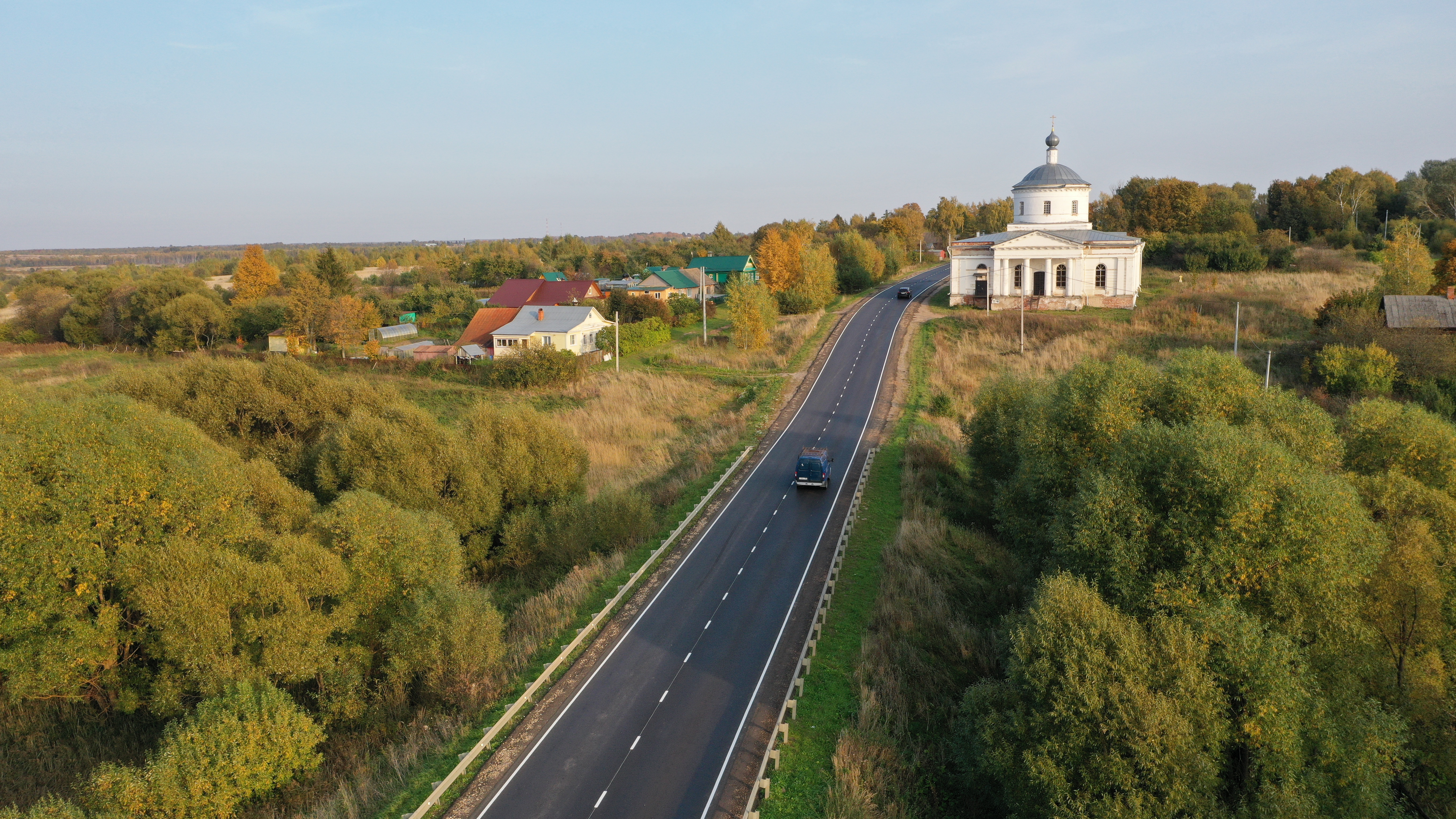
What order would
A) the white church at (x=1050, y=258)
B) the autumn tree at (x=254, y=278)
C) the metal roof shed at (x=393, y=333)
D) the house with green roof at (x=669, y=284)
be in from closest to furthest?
the white church at (x=1050, y=258) → the metal roof shed at (x=393, y=333) → the house with green roof at (x=669, y=284) → the autumn tree at (x=254, y=278)

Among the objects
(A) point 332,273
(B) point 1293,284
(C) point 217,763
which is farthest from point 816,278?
(C) point 217,763

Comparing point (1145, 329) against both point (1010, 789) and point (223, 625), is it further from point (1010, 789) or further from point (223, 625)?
point (223, 625)

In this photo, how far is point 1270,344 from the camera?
4575 centimetres

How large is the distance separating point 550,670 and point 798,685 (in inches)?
225

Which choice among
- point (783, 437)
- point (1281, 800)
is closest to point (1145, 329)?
point (783, 437)

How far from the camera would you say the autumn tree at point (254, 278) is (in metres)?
93.7

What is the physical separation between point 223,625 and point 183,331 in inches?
2640

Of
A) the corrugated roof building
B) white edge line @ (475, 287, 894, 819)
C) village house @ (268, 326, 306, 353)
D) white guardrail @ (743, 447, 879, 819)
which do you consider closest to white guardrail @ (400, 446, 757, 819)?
white edge line @ (475, 287, 894, 819)

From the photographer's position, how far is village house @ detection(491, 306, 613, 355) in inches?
2286

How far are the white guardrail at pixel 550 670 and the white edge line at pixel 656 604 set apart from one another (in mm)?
734

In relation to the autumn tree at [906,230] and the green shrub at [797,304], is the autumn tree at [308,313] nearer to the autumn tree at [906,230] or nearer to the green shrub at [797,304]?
the green shrub at [797,304]

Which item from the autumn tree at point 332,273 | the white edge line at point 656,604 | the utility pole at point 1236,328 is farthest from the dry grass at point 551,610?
the autumn tree at point 332,273

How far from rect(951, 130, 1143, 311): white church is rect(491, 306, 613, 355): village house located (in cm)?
2834

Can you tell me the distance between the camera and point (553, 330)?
58.5m
